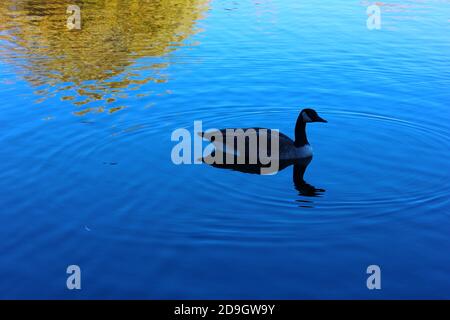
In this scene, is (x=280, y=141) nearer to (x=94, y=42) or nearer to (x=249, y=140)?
(x=249, y=140)

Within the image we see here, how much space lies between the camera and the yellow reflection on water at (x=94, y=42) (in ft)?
73.9

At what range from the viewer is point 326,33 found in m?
29.3

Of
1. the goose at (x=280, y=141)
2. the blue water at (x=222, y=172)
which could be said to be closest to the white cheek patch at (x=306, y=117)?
the goose at (x=280, y=141)

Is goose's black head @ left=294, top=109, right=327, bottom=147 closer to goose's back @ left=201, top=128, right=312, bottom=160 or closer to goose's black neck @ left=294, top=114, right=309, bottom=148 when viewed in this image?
goose's black neck @ left=294, top=114, right=309, bottom=148

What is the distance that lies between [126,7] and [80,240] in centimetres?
2583

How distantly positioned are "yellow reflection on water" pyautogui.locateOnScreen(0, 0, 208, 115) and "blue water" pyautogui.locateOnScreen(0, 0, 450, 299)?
15 cm

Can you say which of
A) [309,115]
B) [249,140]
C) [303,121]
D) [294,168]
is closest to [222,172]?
[249,140]

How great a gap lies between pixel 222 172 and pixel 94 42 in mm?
14287

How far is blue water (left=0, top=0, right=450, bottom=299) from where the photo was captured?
36.0 ft

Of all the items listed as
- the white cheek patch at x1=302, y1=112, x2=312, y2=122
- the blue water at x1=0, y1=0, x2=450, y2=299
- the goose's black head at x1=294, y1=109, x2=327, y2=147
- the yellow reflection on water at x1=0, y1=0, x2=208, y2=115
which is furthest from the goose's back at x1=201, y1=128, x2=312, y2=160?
the yellow reflection on water at x1=0, y1=0, x2=208, y2=115

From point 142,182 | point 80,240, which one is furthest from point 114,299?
point 142,182

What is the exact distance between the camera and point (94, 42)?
90.8ft
